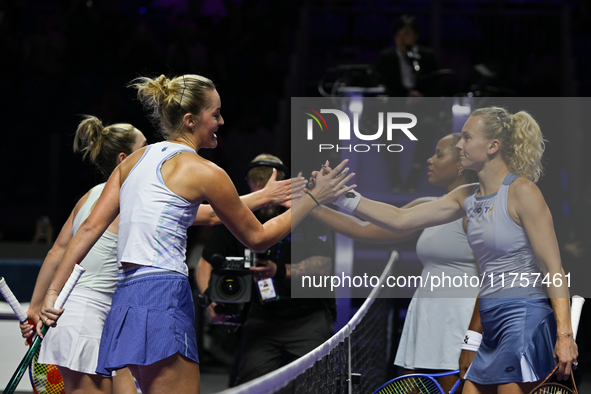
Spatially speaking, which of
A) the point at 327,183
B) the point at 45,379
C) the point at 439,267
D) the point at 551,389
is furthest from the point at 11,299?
the point at 551,389

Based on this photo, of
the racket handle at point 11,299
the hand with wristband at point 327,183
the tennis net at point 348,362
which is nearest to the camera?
the tennis net at point 348,362

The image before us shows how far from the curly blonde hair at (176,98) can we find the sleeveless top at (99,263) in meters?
0.67

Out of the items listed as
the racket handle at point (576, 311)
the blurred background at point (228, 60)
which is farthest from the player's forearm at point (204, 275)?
the blurred background at point (228, 60)

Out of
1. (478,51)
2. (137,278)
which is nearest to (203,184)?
(137,278)

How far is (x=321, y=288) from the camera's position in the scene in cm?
327

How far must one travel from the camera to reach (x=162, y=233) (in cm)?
223

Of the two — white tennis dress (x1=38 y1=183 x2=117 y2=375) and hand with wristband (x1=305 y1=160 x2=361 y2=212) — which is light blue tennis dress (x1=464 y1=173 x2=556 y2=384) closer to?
hand with wristband (x1=305 y1=160 x2=361 y2=212)

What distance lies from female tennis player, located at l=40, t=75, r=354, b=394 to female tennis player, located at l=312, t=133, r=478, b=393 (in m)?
0.85

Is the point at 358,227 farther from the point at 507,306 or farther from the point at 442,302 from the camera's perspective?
the point at 507,306

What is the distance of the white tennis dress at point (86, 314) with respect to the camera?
2762mm

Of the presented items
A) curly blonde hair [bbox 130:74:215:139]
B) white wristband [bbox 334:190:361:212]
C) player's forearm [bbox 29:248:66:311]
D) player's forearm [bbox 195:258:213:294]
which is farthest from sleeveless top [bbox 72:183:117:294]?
player's forearm [bbox 195:258:213:294]

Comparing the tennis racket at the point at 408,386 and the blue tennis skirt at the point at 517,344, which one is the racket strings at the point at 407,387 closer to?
the tennis racket at the point at 408,386

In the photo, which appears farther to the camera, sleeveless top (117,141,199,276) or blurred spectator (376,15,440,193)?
blurred spectator (376,15,440,193)

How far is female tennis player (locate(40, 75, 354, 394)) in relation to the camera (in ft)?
7.10
